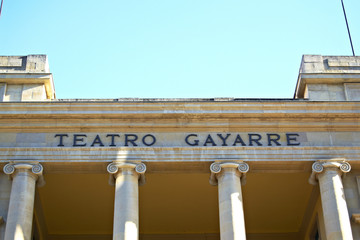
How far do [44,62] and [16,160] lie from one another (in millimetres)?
5247

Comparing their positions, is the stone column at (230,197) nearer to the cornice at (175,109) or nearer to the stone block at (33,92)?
the cornice at (175,109)

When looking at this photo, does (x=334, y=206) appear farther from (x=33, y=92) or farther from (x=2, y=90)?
(x=2, y=90)

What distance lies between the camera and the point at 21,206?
30422mm

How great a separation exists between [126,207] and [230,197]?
3.99 m

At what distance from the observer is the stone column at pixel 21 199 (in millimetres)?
29859

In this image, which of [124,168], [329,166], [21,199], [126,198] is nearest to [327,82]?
[329,166]

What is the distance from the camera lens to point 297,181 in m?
34.8

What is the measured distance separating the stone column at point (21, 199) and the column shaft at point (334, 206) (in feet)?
36.5

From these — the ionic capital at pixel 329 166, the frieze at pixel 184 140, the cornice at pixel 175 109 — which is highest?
the cornice at pixel 175 109

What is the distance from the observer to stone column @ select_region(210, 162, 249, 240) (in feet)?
98.4

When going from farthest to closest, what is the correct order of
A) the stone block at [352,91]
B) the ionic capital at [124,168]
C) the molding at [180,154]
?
the stone block at [352,91] < the molding at [180,154] < the ionic capital at [124,168]

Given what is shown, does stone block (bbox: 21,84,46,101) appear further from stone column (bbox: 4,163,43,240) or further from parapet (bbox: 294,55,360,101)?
parapet (bbox: 294,55,360,101)

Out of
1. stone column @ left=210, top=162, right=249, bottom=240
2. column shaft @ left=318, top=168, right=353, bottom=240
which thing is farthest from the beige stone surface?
column shaft @ left=318, top=168, right=353, bottom=240

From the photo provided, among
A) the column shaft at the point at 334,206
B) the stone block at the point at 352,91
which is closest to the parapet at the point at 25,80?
the column shaft at the point at 334,206
